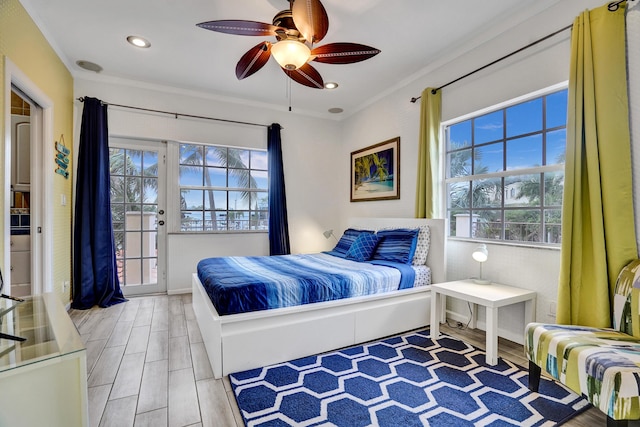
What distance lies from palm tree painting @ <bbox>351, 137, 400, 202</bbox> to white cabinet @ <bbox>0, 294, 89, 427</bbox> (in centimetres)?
337

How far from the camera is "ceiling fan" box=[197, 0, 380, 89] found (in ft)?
5.77

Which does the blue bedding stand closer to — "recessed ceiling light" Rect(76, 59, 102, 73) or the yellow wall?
the yellow wall

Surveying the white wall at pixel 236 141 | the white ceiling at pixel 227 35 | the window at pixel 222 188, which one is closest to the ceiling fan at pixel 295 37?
the white ceiling at pixel 227 35

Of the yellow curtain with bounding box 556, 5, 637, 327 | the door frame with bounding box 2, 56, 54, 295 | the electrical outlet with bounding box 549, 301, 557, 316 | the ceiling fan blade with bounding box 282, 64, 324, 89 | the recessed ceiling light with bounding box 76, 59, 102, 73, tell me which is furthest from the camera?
the recessed ceiling light with bounding box 76, 59, 102, 73

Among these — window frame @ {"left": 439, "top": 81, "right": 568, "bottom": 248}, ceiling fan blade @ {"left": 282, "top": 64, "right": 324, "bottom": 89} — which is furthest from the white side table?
ceiling fan blade @ {"left": 282, "top": 64, "right": 324, "bottom": 89}

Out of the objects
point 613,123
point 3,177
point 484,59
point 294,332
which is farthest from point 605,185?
point 3,177

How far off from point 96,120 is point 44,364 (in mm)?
3398

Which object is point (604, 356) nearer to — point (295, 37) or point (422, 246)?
point (422, 246)

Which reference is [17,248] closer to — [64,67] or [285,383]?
[64,67]

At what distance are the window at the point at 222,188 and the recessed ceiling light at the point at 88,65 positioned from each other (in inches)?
46.3

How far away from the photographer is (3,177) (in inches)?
80.3

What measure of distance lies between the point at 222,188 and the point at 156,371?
269cm

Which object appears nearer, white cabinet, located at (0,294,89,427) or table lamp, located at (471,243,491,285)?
white cabinet, located at (0,294,89,427)

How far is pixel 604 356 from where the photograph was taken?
1416 millimetres
